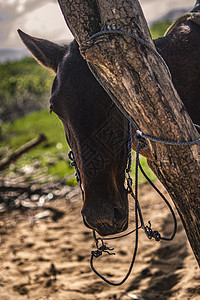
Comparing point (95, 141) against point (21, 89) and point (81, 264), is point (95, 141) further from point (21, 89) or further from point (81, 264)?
point (21, 89)

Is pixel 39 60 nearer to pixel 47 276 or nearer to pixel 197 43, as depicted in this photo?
pixel 197 43

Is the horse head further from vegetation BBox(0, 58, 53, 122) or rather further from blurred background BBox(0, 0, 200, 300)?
vegetation BBox(0, 58, 53, 122)

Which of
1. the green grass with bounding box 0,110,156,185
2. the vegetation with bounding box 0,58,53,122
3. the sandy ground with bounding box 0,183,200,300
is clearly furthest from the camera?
the vegetation with bounding box 0,58,53,122

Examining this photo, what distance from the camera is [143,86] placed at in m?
1.42

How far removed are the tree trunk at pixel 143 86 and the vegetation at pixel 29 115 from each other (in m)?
6.25

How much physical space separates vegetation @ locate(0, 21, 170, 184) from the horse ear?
17.7ft

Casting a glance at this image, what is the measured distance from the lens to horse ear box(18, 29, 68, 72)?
232cm

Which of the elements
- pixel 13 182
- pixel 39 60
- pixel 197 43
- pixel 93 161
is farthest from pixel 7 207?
pixel 197 43

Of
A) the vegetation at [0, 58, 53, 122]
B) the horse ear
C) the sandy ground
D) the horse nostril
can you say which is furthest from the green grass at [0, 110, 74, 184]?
the horse nostril

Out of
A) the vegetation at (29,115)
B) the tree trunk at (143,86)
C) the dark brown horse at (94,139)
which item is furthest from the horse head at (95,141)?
the vegetation at (29,115)

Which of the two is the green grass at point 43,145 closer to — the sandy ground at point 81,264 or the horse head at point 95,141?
the sandy ground at point 81,264

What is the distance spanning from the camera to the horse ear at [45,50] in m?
2.32

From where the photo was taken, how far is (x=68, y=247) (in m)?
4.00

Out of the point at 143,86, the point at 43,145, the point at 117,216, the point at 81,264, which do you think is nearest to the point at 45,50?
the point at 143,86
